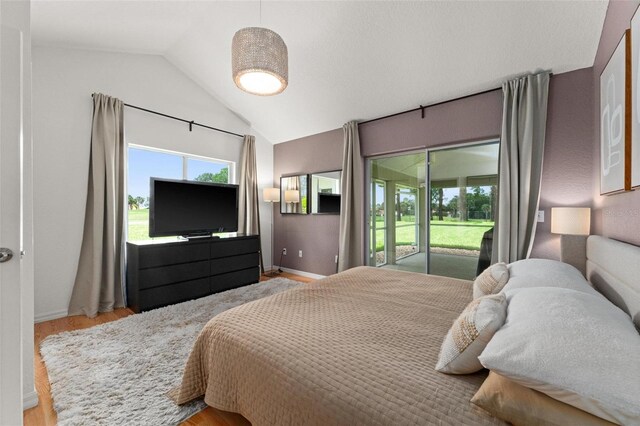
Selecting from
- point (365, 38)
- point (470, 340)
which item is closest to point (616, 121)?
point (470, 340)

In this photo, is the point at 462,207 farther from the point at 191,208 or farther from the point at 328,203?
the point at 191,208

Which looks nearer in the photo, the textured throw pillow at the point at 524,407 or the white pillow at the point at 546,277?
the textured throw pillow at the point at 524,407

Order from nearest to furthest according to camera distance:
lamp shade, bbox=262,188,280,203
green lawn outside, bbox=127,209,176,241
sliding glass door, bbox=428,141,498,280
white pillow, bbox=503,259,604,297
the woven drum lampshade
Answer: white pillow, bbox=503,259,604,297
the woven drum lampshade
sliding glass door, bbox=428,141,498,280
green lawn outside, bbox=127,209,176,241
lamp shade, bbox=262,188,280,203

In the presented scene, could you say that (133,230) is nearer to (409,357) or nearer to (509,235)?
(409,357)

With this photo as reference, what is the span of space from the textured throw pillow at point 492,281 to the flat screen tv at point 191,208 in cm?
334

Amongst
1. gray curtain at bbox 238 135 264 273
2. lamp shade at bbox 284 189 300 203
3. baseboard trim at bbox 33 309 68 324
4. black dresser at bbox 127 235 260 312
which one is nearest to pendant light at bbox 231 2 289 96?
black dresser at bbox 127 235 260 312

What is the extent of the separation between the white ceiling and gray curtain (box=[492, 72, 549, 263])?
0.22 m

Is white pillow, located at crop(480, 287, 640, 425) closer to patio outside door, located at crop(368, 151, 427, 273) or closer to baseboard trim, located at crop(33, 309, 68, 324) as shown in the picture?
patio outside door, located at crop(368, 151, 427, 273)

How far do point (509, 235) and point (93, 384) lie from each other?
368 cm

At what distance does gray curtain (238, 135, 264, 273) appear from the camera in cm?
461

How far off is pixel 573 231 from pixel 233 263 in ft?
12.5

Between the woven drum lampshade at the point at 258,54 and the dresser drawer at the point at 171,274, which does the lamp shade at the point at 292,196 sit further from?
the woven drum lampshade at the point at 258,54

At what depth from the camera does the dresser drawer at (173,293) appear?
3.02 meters

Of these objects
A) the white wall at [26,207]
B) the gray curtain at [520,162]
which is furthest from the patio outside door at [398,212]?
the white wall at [26,207]
